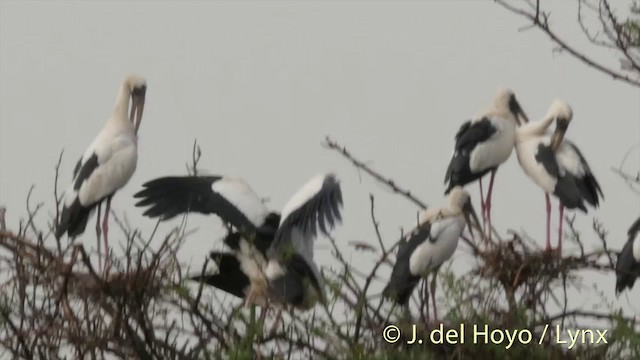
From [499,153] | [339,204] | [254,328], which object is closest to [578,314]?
[339,204]

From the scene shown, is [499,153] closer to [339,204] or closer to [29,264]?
[339,204]

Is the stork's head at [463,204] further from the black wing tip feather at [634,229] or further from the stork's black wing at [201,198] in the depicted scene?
the stork's black wing at [201,198]

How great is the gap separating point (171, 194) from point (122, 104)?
4.85 ft

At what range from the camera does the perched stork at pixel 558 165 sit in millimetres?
11312

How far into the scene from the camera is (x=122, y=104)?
11.5 meters

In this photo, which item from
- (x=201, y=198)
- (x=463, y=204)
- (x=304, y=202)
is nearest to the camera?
(x=304, y=202)

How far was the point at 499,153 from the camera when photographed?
11789 mm

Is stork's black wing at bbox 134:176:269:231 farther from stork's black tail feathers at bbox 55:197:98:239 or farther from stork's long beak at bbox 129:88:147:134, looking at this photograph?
stork's long beak at bbox 129:88:147:134

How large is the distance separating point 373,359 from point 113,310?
1.13 meters

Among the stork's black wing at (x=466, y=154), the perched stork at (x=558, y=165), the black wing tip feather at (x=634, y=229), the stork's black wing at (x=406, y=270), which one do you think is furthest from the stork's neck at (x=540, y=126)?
the stork's black wing at (x=406, y=270)

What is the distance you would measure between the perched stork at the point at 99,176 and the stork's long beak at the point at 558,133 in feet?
7.24

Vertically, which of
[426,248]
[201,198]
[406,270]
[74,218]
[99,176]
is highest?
[99,176]

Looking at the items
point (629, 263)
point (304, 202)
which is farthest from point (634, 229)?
point (304, 202)

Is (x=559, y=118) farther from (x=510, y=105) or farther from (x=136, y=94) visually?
(x=136, y=94)
